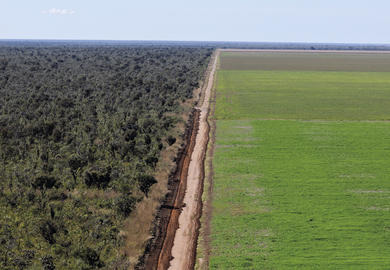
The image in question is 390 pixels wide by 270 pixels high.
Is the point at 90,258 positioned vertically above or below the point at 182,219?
below

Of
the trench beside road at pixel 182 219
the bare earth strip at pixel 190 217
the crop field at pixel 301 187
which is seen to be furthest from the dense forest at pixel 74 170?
the crop field at pixel 301 187

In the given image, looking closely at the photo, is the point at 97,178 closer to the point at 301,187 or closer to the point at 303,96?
the point at 301,187

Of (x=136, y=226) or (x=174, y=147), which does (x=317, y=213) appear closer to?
(x=136, y=226)

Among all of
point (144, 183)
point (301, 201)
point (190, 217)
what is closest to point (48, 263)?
point (190, 217)

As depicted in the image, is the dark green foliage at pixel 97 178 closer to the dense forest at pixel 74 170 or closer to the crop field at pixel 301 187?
the dense forest at pixel 74 170

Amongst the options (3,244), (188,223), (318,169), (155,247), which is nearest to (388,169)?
(318,169)
